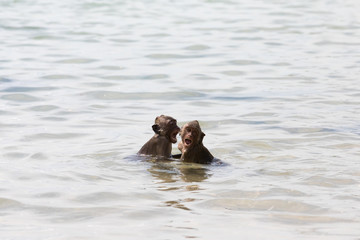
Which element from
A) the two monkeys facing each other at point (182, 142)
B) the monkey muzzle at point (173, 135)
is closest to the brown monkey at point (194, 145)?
the two monkeys facing each other at point (182, 142)

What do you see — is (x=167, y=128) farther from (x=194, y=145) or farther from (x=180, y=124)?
(x=180, y=124)

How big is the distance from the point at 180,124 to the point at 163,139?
206 centimetres

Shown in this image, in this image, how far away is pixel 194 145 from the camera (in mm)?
8828

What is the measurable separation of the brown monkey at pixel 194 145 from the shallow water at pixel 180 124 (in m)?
0.14

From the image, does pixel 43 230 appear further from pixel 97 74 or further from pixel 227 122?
pixel 97 74

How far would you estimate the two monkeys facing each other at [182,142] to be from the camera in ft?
28.9

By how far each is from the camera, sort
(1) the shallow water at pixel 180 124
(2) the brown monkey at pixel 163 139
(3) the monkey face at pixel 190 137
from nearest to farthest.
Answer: (1) the shallow water at pixel 180 124, (3) the monkey face at pixel 190 137, (2) the brown monkey at pixel 163 139

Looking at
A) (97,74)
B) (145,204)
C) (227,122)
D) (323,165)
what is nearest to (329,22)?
(97,74)

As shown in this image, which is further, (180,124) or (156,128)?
(180,124)

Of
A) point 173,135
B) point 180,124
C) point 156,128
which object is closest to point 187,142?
point 173,135

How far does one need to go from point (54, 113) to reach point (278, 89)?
13.3 feet

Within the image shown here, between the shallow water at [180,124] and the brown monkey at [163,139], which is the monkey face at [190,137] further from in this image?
the brown monkey at [163,139]

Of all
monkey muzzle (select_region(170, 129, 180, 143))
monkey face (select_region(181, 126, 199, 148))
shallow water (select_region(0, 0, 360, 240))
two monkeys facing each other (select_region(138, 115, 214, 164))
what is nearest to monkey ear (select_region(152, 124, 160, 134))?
two monkeys facing each other (select_region(138, 115, 214, 164))

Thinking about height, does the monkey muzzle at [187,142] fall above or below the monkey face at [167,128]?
below
